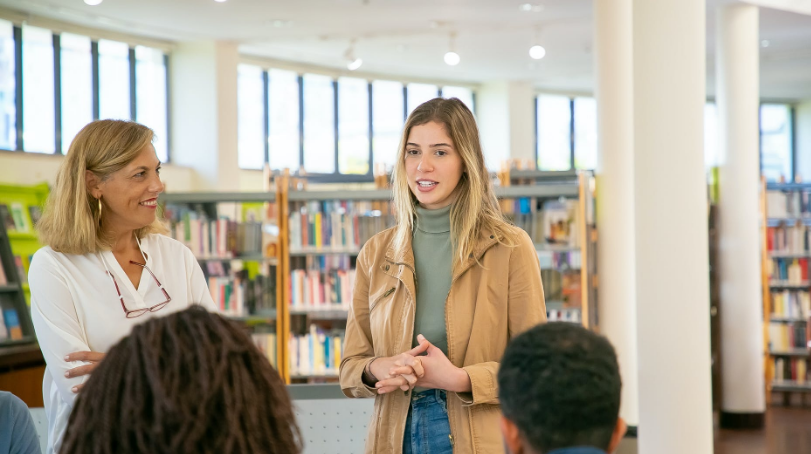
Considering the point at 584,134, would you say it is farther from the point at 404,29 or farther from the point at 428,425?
the point at 428,425

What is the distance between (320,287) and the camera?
6715 millimetres

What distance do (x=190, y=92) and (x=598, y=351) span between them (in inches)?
426

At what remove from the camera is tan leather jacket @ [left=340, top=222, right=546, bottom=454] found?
1806mm

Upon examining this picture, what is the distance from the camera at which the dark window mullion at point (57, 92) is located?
9.83 m

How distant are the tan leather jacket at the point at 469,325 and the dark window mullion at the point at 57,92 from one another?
890 centimetres

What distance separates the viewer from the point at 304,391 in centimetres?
312

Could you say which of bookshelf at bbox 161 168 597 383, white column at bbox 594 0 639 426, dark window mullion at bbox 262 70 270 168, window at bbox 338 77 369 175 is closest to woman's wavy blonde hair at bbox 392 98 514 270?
bookshelf at bbox 161 168 597 383

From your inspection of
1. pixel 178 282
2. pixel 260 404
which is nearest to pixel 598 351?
pixel 260 404

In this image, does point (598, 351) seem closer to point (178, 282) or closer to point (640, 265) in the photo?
point (178, 282)

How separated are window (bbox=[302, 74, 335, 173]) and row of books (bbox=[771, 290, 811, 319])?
7180 millimetres

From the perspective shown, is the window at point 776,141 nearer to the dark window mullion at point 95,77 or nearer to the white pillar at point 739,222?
the white pillar at point 739,222

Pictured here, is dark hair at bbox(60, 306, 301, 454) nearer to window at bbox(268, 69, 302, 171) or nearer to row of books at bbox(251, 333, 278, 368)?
row of books at bbox(251, 333, 278, 368)

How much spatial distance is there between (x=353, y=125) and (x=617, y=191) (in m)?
7.55

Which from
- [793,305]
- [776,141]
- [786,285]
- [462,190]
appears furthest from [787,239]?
[462,190]
